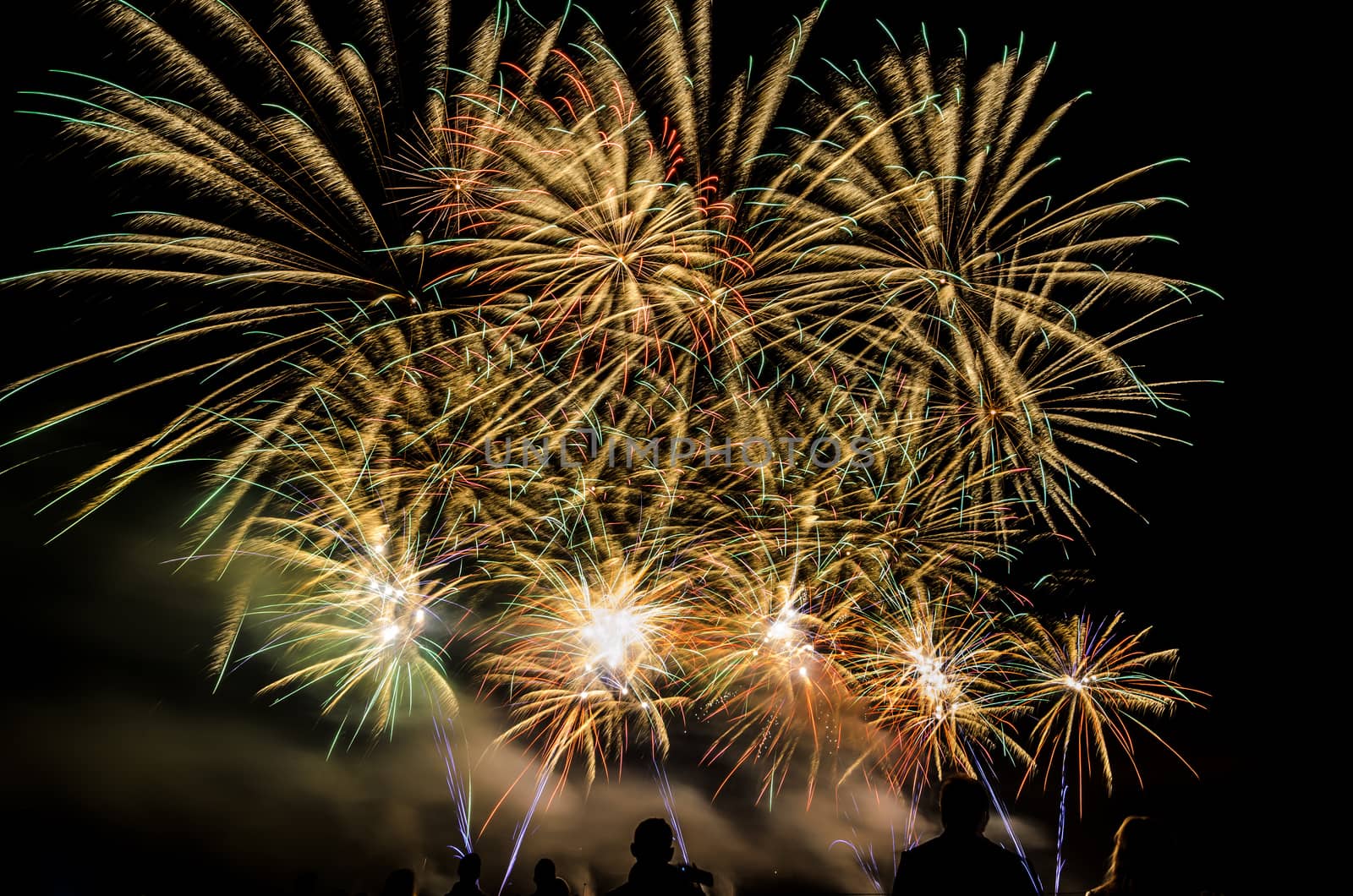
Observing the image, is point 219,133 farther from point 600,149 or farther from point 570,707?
point 570,707

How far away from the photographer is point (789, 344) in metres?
10.7

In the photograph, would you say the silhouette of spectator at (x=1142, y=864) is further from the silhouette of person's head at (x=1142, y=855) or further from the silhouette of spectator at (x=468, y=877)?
the silhouette of spectator at (x=468, y=877)

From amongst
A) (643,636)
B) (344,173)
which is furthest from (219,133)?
(643,636)

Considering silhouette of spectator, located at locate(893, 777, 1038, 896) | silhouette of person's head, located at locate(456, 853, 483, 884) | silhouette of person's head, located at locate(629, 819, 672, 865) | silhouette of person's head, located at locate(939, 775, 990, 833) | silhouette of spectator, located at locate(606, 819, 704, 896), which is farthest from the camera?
silhouette of person's head, located at locate(456, 853, 483, 884)

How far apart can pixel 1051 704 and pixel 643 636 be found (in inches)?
340

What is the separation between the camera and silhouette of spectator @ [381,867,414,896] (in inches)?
229

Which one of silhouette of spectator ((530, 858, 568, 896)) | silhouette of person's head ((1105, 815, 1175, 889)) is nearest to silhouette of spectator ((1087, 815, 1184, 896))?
silhouette of person's head ((1105, 815, 1175, 889))

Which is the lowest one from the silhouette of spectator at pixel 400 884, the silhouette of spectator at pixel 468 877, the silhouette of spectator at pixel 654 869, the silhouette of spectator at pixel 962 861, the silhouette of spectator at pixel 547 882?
the silhouette of spectator at pixel 400 884

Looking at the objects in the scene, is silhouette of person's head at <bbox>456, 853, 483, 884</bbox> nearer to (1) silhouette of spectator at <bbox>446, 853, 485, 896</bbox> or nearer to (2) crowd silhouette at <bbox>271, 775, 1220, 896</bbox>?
(1) silhouette of spectator at <bbox>446, 853, 485, 896</bbox>

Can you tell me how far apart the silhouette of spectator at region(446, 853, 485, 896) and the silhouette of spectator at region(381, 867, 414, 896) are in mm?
341

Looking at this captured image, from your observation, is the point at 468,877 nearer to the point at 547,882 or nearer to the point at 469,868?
the point at 469,868

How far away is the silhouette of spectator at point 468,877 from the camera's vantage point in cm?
588

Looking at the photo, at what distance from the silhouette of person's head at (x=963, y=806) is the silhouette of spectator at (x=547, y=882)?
3.47 meters

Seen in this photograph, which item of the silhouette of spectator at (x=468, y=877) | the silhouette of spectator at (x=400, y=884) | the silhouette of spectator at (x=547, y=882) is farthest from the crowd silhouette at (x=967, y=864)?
the silhouette of spectator at (x=400, y=884)
